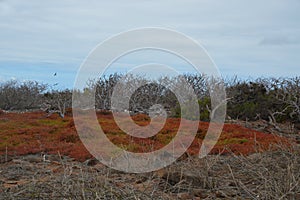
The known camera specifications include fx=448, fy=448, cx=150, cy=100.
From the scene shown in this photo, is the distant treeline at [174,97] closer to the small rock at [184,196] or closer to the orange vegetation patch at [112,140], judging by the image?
the orange vegetation patch at [112,140]

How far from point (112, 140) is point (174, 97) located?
8.73m

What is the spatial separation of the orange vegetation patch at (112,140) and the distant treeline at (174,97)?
304 centimetres

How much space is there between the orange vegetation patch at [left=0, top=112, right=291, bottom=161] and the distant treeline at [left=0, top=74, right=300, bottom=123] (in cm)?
304

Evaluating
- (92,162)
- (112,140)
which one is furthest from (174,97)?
(92,162)

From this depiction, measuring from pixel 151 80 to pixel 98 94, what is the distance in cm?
227

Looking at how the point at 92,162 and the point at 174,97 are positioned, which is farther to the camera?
the point at 174,97

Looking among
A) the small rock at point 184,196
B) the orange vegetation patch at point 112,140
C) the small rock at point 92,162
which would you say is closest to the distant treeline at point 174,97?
the orange vegetation patch at point 112,140

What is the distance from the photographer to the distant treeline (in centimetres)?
1484

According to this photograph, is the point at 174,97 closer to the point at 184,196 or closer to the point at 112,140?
the point at 112,140

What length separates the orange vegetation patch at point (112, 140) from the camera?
8.16 m

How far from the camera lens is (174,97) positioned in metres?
18.0

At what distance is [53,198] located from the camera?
13.1ft

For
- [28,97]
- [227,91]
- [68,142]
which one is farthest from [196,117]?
[28,97]

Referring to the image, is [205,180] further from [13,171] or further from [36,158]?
[36,158]
